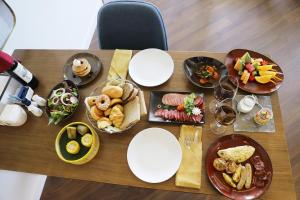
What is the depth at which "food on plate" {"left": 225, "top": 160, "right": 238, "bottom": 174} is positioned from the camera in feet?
2.93

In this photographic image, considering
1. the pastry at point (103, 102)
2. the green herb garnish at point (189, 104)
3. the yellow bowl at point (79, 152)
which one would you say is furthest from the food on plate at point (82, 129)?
the green herb garnish at point (189, 104)

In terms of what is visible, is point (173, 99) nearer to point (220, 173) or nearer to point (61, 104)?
point (220, 173)

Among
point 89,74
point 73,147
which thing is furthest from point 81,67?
point 73,147

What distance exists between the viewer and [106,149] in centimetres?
100

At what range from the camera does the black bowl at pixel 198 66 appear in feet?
3.62

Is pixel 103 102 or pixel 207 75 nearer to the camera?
pixel 103 102

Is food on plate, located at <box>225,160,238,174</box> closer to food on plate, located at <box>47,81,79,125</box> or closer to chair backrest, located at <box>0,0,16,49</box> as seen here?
food on plate, located at <box>47,81,79,125</box>

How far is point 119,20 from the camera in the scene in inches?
→ 53.1

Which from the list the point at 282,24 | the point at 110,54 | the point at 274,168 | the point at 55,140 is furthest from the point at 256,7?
the point at 55,140

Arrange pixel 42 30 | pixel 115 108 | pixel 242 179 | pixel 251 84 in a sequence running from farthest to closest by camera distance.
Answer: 1. pixel 42 30
2. pixel 251 84
3. pixel 115 108
4. pixel 242 179

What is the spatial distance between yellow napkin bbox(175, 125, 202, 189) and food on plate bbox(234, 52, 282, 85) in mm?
345

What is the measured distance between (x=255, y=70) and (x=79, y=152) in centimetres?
87

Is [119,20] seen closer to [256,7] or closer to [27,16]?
[27,16]

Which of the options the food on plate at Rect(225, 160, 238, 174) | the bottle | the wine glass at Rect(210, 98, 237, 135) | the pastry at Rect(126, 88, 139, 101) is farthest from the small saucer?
the food on plate at Rect(225, 160, 238, 174)
